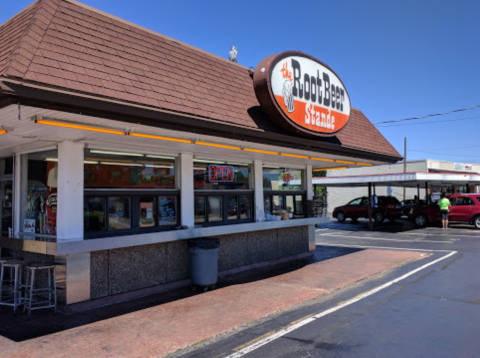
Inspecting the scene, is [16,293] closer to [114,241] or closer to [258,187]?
[114,241]

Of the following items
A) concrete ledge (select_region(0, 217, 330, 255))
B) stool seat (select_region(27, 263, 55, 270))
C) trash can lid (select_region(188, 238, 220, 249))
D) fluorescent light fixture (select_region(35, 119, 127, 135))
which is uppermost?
fluorescent light fixture (select_region(35, 119, 127, 135))

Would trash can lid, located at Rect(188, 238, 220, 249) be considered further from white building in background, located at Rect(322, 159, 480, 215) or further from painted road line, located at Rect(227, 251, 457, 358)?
white building in background, located at Rect(322, 159, 480, 215)

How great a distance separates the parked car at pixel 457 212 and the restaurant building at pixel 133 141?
46.6 ft

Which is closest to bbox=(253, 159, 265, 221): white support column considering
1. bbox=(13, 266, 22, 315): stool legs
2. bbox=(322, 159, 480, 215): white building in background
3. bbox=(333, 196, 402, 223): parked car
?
bbox=(13, 266, 22, 315): stool legs

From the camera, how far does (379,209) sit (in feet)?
83.1

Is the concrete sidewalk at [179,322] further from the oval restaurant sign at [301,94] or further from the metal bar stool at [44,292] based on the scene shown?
the oval restaurant sign at [301,94]

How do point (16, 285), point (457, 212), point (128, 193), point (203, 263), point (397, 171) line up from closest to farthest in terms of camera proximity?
point (16, 285) < point (128, 193) < point (203, 263) < point (457, 212) < point (397, 171)

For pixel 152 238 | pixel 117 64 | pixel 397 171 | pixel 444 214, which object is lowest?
pixel 444 214

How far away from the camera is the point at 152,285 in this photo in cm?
786

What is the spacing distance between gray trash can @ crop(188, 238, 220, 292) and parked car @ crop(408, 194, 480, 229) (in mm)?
17975

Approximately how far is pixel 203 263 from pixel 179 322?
1.93 m

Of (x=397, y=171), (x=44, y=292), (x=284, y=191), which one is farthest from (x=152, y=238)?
(x=397, y=171)

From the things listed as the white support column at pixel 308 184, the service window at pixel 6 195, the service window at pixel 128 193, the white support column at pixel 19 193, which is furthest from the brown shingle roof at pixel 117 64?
the white support column at pixel 308 184

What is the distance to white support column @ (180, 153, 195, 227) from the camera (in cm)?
865
